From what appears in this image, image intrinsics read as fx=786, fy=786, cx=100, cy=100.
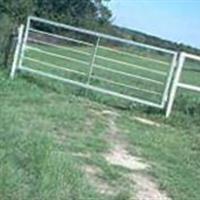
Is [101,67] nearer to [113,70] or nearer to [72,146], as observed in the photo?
[113,70]

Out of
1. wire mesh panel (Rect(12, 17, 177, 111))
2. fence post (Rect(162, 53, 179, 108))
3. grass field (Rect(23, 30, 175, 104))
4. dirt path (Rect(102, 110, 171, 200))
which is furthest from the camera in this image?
grass field (Rect(23, 30, 175, 104))

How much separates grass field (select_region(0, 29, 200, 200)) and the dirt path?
53mm

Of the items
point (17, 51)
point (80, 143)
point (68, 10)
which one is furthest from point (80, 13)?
point (80, 143)

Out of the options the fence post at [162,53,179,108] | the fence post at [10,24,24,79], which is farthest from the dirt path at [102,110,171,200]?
the fence post at [10,24,24,79]

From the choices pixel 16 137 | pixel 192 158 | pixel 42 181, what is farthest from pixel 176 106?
pixel 42 181

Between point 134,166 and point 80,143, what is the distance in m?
0.99

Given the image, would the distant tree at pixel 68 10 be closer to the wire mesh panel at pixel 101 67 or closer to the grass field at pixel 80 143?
the wire mesh panel at pixel 101 67

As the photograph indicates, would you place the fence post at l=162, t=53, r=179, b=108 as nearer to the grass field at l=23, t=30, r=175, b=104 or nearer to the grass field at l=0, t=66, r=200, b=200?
the grass field at l=23, t=30, r=175, b=104

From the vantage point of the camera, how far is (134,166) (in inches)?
362

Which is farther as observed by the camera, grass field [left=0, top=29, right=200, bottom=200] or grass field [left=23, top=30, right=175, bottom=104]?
grass field [left=23, top=30, right=175, bottom=104]

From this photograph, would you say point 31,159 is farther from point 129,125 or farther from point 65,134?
point 129,125

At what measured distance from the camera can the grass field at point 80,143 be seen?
7574mm

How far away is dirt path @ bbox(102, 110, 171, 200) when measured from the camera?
8031mm

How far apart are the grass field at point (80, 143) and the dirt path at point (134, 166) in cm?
5
